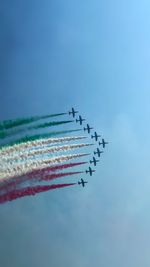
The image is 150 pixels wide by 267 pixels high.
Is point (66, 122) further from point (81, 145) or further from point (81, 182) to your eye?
point (81, 182)

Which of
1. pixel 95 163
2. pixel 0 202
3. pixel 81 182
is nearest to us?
pixel 0 202

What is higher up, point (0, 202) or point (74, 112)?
point (74, 112)

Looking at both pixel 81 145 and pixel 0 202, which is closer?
pixel 0 202

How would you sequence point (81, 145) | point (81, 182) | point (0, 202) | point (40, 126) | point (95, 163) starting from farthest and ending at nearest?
point (95, 163) < point (81, 182) < point (81, 145) < point (40, 126) < point (0, 202)

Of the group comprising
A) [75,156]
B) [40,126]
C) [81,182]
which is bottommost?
[81,182]

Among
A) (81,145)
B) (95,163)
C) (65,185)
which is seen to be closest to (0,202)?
(65,185)

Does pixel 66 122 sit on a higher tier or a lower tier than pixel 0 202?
higher

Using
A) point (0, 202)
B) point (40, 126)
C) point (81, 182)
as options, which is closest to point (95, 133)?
point (81, 182)

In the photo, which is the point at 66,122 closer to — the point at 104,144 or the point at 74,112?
the point at 74,112

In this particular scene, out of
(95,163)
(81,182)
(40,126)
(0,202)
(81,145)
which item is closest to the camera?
(0,202)
